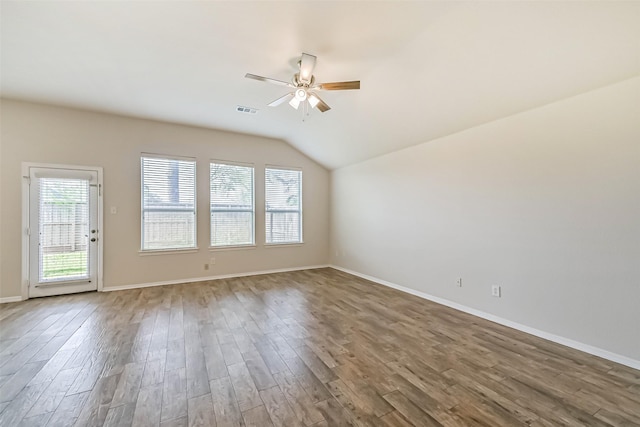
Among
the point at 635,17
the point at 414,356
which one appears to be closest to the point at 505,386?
the point at 414,356

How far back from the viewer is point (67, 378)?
2105 mm

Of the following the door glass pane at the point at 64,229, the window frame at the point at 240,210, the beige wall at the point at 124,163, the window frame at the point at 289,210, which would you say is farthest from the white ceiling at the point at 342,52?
the window frame at the point at 289,210

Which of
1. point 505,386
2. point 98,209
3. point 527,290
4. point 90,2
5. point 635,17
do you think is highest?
point 90,2

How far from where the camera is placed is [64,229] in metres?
4.23

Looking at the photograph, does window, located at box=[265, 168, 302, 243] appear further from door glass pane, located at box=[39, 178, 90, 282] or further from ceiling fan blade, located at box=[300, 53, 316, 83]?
ceiling fan blade, located at box=[300, 53, 316, 83]

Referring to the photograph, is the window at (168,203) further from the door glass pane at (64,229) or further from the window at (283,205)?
the window at (283,205)

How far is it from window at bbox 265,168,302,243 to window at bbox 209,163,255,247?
39 cm

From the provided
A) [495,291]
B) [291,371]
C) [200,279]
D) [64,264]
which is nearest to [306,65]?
[291,371]

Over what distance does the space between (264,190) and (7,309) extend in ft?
13.7

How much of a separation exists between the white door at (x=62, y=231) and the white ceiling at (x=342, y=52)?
121 cm

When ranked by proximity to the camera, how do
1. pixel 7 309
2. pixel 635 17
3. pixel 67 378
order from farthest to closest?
pixel 7 309
pixel 67 378
pixel 635 17

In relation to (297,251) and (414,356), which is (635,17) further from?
(297,251)

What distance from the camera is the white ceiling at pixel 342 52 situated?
7.16ft

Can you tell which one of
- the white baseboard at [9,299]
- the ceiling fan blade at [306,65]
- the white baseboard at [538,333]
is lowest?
the white baseboard at [538,333]
